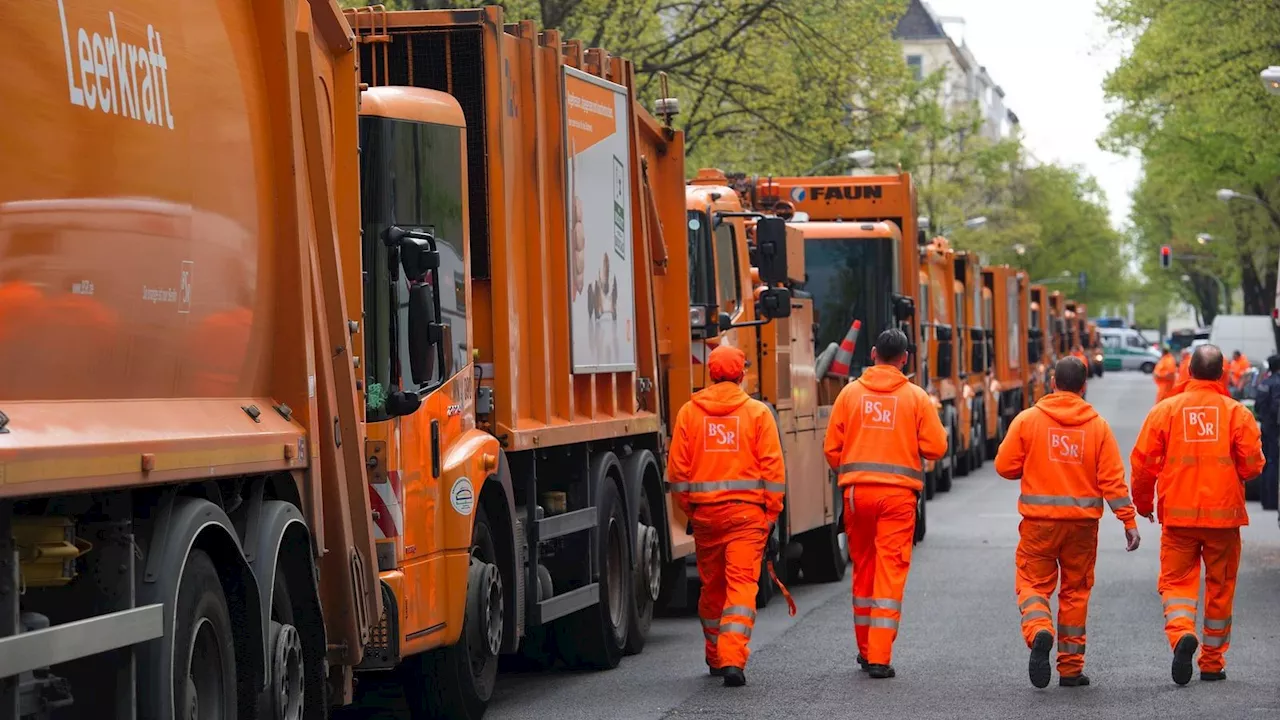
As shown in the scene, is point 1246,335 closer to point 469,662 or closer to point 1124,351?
point 469,662

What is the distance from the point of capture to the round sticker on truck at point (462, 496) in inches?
347

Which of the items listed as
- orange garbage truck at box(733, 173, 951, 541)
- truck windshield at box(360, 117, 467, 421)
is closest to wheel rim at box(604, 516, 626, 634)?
truck windshield at box(360, 117, 467, 421)

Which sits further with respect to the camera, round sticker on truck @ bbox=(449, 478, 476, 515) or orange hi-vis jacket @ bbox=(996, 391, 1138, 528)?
orange hi-vis jacket @ bbox=(996, 391, 1138, 528)

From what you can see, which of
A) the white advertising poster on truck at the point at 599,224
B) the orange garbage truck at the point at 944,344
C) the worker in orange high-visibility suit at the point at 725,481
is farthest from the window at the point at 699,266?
the orange garbage truck at the point at 944,344

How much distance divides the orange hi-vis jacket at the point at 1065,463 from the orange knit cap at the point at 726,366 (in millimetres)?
1365

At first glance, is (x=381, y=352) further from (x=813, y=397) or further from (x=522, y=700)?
(x=813, y=397)

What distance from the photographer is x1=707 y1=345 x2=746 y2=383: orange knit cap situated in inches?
425

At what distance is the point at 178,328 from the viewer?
6.01 metres

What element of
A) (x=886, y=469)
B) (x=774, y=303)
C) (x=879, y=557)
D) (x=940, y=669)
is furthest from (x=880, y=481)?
(x=774, y=303)

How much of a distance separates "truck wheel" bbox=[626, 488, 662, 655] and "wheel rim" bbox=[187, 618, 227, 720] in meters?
5.62

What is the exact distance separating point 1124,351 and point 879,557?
330ft

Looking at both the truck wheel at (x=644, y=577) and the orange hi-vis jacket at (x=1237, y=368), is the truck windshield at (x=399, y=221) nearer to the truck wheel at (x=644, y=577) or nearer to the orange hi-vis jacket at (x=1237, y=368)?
the truck wheel at (x=644, y=577)

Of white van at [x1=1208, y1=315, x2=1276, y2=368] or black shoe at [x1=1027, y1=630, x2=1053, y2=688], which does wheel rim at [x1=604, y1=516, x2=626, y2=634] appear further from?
white van at [x1=1208, y1=315, x2=1276, y2=368]

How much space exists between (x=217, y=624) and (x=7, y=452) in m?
1.51
